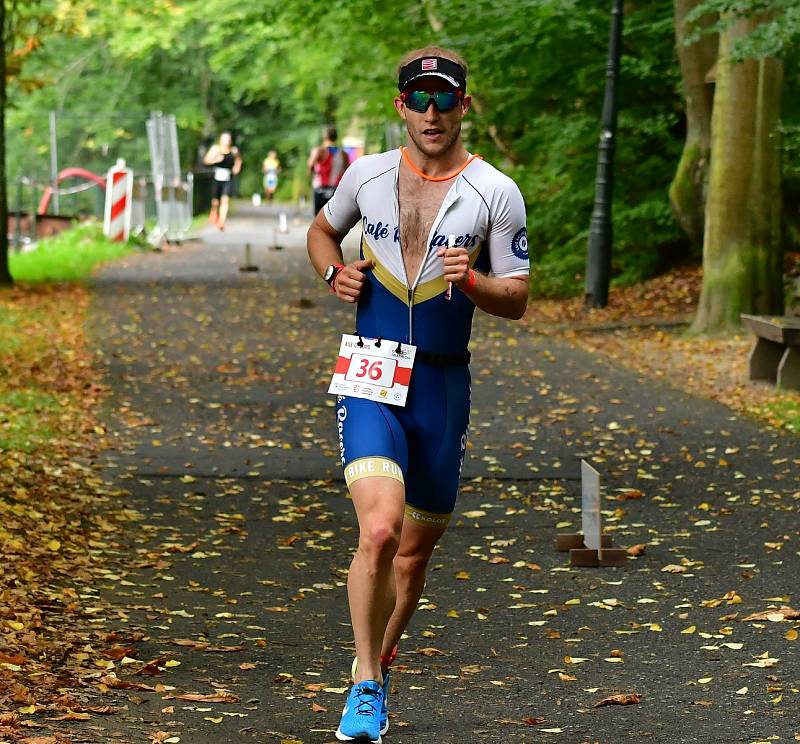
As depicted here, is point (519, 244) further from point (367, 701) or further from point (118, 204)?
point (118, 204)

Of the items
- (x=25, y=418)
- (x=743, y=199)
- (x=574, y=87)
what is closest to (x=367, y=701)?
(x=25, y=418)

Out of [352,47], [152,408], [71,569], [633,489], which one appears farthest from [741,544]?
[352,47]

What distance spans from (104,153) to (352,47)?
24526 millimetres

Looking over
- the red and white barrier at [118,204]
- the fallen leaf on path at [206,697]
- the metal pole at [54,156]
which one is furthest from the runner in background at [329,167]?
the fallen leaf on path at [206,697]

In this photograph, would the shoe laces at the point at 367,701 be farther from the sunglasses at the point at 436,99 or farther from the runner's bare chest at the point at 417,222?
the sunglasses at the point at 436,99

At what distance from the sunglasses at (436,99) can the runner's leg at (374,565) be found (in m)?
1.19

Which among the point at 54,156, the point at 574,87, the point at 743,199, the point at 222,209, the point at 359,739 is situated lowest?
the point at 222,209

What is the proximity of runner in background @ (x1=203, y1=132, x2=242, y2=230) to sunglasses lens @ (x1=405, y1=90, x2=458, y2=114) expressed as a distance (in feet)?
96.8

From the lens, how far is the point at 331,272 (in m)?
5.43

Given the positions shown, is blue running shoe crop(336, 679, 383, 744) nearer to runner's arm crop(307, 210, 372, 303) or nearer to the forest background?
runner's arm crop(307, 210, 372, 303)

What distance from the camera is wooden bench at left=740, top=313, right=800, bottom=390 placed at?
46.1ft

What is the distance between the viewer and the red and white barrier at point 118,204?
31.4 m

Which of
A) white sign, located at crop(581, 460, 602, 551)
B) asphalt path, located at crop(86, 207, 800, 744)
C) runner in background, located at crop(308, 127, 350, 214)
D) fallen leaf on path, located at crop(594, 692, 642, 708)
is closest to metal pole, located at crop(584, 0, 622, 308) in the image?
asphalt path, located at crop(86, 207, 800, 744)

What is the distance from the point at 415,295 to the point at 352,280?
0.21 meters
